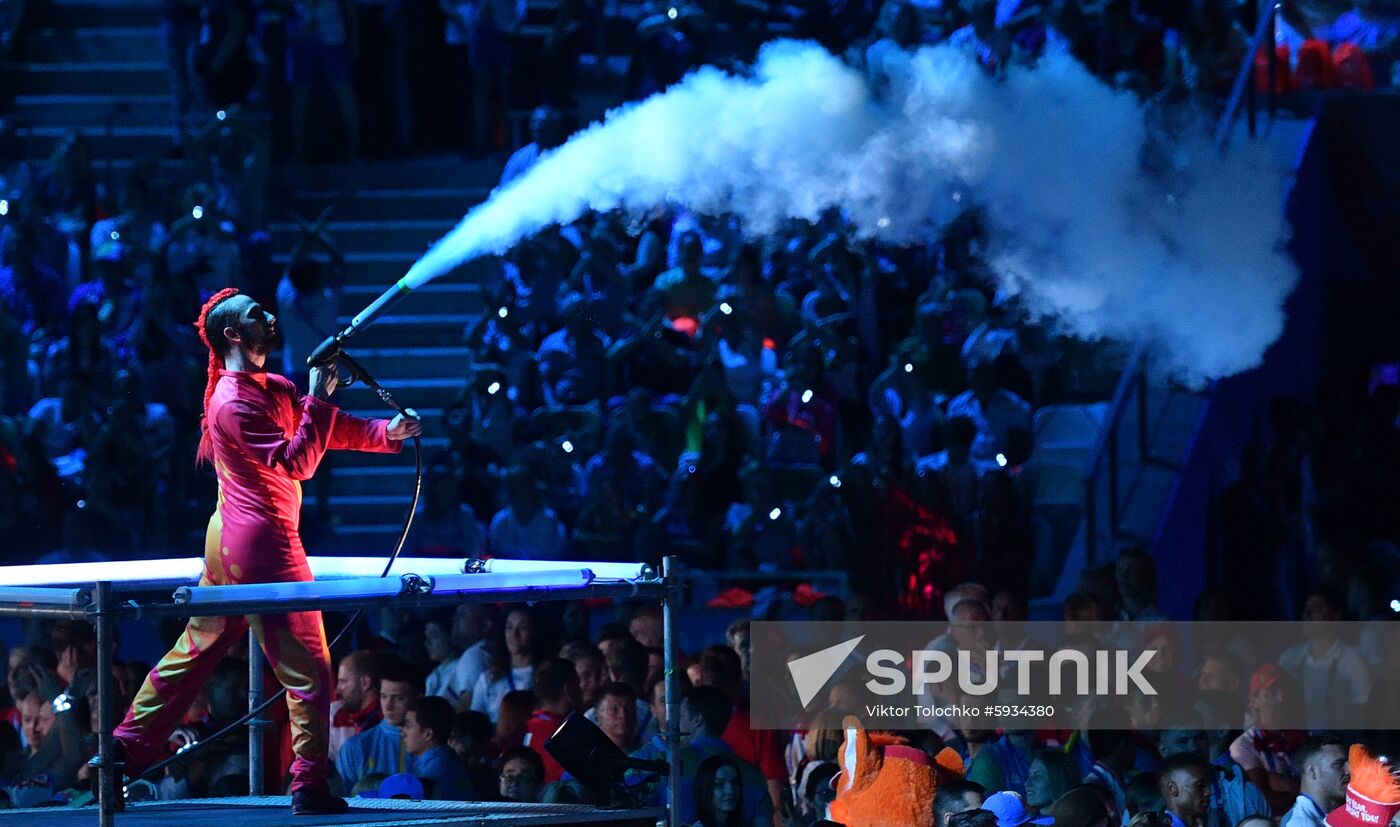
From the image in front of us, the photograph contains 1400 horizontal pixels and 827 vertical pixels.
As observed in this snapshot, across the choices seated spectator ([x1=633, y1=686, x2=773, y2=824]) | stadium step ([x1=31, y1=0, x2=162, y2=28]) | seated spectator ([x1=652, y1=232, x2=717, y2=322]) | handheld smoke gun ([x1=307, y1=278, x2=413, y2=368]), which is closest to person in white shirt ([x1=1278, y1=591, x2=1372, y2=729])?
seated spectator ([x1=633, y1=686, x2=773, y2=824])

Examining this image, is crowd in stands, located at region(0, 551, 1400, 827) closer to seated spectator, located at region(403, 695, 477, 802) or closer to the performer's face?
seated spectator, located at region(403, 695, 477, 802)

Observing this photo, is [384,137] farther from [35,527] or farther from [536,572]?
[536,572]

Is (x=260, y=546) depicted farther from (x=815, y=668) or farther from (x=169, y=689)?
(x=815, y=668)

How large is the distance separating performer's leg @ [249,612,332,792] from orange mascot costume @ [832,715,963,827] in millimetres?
2115

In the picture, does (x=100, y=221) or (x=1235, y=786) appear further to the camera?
(x=100, y=221)

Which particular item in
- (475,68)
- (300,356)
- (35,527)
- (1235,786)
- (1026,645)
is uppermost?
(475,68)

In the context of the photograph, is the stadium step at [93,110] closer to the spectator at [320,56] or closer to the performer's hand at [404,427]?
the spectator at [320,56]

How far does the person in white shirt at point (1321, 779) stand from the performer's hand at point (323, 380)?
362cm

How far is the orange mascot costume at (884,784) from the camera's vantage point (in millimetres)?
8289

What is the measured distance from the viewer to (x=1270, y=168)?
1240cm

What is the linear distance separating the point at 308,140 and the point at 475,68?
1.29 m

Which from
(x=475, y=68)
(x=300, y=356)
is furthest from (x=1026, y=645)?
(x=475, y=68)

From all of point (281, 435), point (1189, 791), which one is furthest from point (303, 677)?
point (1189, 791)

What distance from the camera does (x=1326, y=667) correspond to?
9945 millimetres
